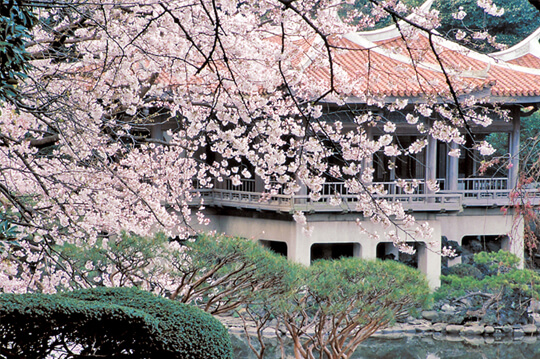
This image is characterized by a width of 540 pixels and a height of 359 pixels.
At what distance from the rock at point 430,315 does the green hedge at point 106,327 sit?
38.0 ft

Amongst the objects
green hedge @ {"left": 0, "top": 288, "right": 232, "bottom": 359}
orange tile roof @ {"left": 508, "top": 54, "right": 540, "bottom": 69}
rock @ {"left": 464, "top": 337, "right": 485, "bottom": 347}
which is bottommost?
rock @ {"left": 464, "top": 337, "right": 485, "bottom": 347}

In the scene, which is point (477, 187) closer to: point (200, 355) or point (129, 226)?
point (129, 226)

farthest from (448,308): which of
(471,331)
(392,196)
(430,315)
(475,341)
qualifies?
(392,196)

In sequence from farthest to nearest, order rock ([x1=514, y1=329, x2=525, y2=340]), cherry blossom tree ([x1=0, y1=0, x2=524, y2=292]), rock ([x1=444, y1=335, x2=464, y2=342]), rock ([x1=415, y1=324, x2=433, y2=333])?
rock ([x1=415, y1=324, x2=433, y2=333])
rock ([x1=514, y1=329, x2=525, y2=340])
rock ([x1=444, y1=335, x2=464, y2=342])
cherry blossom tree ([x1=0, y1=0, x2=524, y2=292])

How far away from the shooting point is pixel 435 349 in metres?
14.7

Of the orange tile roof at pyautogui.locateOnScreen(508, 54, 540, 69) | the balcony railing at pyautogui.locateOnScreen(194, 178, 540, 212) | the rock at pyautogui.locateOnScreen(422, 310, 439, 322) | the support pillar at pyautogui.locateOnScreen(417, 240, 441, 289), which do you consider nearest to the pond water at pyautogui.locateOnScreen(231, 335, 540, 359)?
the rock at pyautogui.locateOnScreen(422, 310, 439, 322)

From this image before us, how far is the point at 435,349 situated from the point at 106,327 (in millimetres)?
11027

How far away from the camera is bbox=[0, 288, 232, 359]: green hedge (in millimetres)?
4766

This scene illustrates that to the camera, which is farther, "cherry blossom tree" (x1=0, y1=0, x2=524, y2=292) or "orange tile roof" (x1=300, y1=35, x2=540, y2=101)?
"orange tile roof" (x1=300, y1=35, x2=540, y2=101)

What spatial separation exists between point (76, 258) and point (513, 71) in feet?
40.3

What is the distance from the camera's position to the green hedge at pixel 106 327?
4766mm

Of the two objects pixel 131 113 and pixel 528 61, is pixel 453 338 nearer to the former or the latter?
pixel 528 61

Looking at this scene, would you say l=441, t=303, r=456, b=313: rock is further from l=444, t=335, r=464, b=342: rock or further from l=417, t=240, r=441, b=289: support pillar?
l=444, t=335, r=464, b=342: rock

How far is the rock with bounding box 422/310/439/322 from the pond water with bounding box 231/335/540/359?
96 cm
